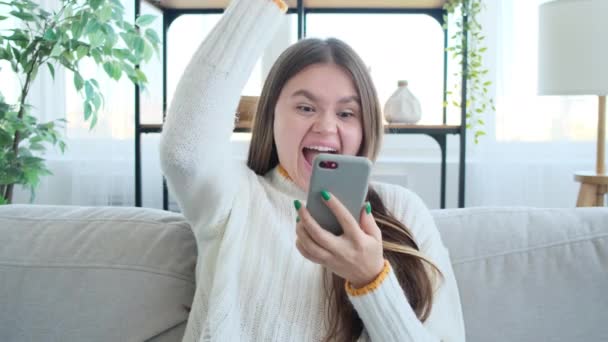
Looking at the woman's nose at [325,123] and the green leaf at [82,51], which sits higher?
the green leaf at [82,51]

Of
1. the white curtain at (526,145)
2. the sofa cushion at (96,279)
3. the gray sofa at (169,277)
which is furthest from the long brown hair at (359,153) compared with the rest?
the white curtain at (526,145)

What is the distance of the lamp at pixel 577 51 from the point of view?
1.98 metres

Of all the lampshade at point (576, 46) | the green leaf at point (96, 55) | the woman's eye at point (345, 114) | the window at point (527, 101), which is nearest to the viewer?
the woman's eye at point (345, 114)

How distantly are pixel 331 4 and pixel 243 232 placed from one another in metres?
1.62

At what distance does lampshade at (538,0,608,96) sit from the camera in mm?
1975

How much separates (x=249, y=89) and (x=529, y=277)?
6.72 ft

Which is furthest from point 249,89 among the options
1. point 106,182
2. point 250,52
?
point 250,52

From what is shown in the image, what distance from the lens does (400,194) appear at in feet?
3.49

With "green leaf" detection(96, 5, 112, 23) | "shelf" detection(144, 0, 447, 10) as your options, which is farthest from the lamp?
"green leaf" detection(96, 5, 112, 23)

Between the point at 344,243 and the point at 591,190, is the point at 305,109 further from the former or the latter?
the point at 591,190

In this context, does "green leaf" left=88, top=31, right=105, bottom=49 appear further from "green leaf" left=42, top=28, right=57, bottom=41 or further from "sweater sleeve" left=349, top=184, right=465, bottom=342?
"sweater sleeve" left=349, top=184, right=465, bottom=342

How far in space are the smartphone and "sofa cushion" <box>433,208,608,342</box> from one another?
0.37m

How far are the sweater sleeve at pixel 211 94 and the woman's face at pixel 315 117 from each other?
17 centimetres

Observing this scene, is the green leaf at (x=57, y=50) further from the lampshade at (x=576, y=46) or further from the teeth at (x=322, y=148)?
the lampshade at (x=576, y=46)
